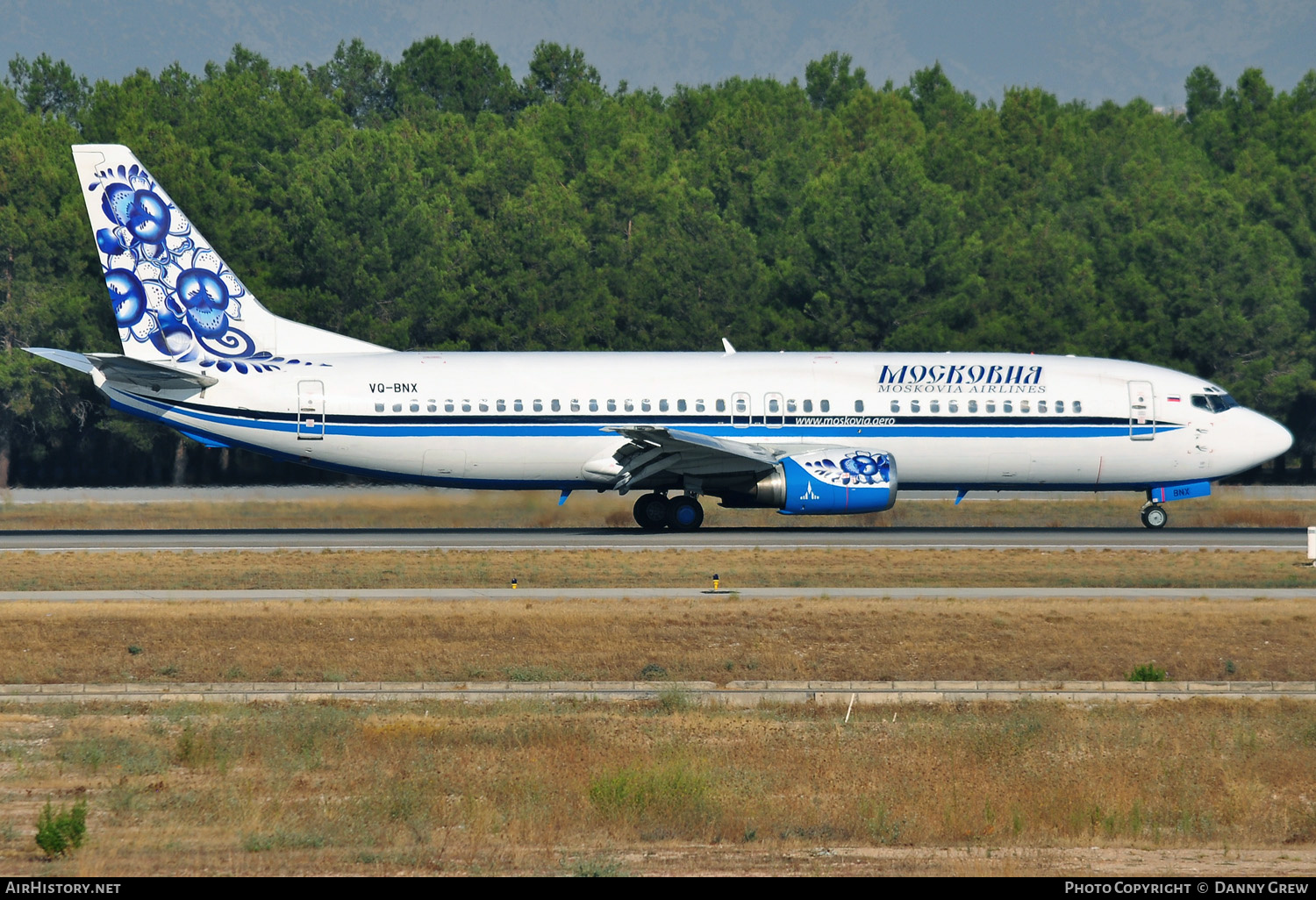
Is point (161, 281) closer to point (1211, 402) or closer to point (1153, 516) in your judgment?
point (1153, 516)

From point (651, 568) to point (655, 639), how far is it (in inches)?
322

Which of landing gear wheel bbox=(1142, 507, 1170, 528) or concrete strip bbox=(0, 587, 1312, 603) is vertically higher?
landing gear wheel bbox=(1142, 507, 1170, 528)

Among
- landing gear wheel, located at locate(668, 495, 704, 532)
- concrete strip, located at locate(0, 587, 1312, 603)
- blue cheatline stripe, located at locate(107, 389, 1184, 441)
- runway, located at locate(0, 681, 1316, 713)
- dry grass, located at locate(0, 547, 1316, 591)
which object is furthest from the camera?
landing gear wheel, located at locate(668, 495, 704, 532)

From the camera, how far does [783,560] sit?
31438 millimetres

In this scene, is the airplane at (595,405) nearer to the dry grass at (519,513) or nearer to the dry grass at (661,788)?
the dry grass at (519,513)

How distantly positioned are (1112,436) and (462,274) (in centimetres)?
3428

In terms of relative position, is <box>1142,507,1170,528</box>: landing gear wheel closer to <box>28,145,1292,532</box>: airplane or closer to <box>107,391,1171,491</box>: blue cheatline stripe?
<box>28,145,1292,532</box>: airplane

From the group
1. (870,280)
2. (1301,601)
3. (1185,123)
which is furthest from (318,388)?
(1185,123)

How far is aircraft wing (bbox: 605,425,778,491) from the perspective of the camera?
35.2 m

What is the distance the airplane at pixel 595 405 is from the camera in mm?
37219

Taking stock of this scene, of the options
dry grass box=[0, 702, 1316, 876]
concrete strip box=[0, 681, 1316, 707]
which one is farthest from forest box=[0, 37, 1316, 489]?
dry grass box=[0, 702, 1316, 876]

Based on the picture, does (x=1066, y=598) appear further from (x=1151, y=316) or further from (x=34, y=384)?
(x=34, y=384)

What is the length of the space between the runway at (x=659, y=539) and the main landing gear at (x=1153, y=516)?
14.7 inches

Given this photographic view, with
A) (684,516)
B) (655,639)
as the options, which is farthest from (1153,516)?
(655,639)
